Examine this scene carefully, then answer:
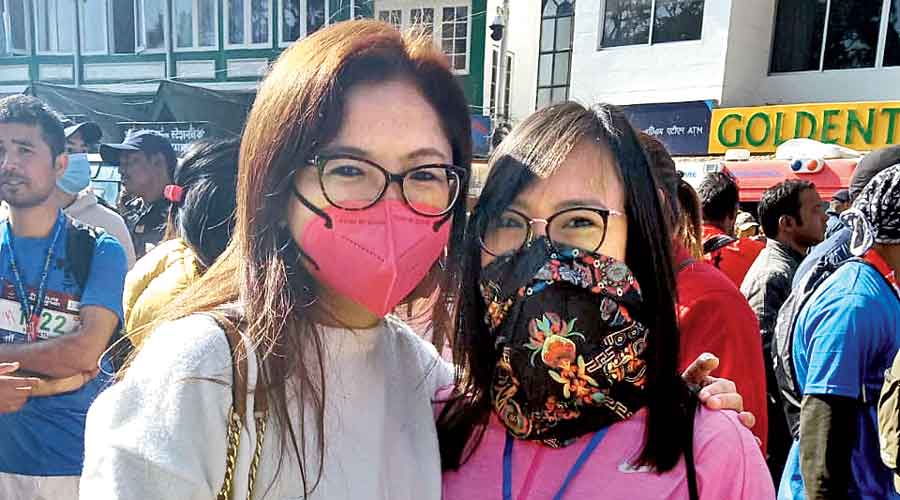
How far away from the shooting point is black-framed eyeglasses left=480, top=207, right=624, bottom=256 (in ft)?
3.97

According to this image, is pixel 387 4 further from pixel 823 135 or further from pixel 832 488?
pixel 832 488

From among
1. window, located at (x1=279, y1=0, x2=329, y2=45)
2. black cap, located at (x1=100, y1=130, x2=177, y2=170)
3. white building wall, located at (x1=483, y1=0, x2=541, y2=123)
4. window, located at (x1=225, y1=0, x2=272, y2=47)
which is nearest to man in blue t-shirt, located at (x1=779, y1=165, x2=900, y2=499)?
black cap, located at (x1=100, y1=130, x2=177, y2=170)

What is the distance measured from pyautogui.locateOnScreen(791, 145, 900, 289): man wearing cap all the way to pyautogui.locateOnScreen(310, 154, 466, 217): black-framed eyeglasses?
77.6 inches

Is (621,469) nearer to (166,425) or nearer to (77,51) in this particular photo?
(166,425)

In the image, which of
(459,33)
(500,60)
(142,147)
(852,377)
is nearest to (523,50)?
(500,60)

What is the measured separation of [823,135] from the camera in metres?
→ 9.68

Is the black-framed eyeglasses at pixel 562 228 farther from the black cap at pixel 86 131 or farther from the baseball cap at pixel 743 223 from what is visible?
the baseball cap at pixel 743 223

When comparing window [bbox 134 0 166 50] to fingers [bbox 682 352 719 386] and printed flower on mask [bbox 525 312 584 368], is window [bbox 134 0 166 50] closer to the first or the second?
printed flower on mask [bbox 525 312 584 368]

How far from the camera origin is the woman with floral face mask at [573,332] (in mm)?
1171

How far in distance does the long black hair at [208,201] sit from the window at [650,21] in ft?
34.6

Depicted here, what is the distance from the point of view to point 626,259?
1262 mm

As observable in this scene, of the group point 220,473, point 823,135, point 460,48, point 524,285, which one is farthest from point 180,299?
point 460,48

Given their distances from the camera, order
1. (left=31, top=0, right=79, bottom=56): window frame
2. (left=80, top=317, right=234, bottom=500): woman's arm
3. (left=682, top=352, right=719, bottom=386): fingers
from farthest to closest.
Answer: (left=31, top=0, right=79, bottom=56): window frame, (left=682, top=352, right=719, bottom=386): fingers, (left=80, top=317, right=234, bottom=500): woman's arm

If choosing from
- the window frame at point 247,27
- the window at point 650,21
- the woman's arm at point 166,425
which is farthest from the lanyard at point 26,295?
the window frame at point 247,27
